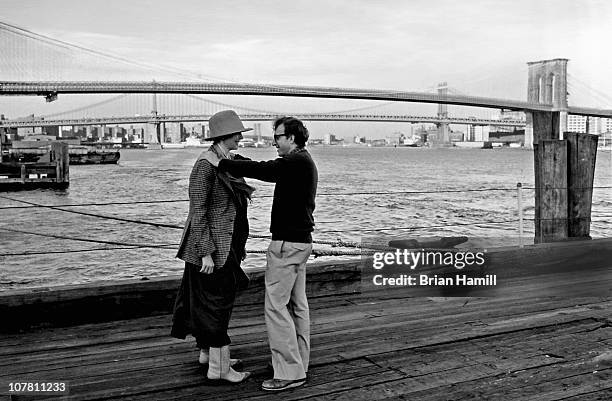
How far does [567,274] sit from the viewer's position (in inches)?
207

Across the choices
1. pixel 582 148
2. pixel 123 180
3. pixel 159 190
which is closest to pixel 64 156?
pixel 159 190

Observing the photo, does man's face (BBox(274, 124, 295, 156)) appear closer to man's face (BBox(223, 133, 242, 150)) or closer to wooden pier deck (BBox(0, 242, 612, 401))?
man's face (BBox(223, 133, 242, 150))

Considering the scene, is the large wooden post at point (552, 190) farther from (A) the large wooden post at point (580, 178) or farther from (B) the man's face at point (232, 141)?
(B) the man's face at point (232, 141)

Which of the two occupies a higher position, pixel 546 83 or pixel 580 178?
pixel 546 83

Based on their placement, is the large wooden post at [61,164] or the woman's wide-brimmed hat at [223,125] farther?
the large wooden post at [61,164]

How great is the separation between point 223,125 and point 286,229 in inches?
20.5

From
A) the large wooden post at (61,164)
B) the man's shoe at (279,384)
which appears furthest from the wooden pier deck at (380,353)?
the large wooden post at (61,164)

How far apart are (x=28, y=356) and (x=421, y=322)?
2069 millimetres

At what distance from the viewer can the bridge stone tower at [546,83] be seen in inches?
2292

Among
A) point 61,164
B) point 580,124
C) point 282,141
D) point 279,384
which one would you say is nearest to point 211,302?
point 279,384

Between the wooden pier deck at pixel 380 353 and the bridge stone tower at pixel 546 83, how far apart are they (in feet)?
179

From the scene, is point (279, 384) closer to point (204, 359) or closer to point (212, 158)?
point (204, 359)

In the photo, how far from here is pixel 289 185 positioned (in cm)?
286

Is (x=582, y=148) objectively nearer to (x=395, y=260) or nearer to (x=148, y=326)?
(x=395, y=260)
